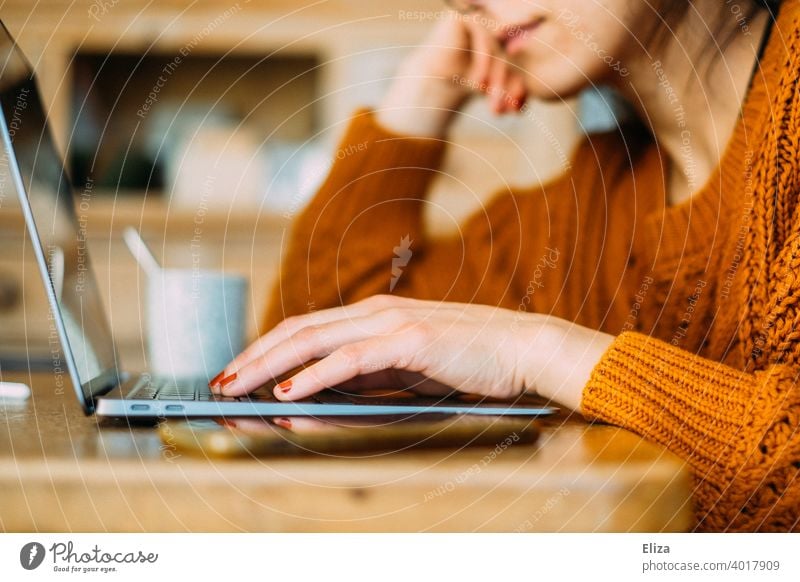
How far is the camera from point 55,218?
41cm

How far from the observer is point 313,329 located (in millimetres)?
400

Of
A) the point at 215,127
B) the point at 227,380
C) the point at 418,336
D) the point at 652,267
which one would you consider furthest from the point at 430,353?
the point at 215,127

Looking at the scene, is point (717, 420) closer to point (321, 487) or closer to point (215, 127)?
point (321, 487)

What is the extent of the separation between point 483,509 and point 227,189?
24.6 inches

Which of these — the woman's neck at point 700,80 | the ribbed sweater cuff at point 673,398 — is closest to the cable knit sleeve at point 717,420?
the ribbed sweater cuff at point 673,398

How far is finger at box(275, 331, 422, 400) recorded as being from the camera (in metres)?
0.37

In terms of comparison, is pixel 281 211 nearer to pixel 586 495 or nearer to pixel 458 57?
pixel 458 57

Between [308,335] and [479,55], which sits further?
[479,55]

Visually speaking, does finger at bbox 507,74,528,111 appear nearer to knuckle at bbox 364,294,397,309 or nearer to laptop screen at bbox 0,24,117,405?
knuckle at bbox 364,294,397,309

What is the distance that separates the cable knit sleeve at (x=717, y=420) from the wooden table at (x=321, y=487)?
26 mm

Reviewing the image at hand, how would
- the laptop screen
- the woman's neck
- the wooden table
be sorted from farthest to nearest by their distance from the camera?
the woman's neck, the laptop screen, the wooden table

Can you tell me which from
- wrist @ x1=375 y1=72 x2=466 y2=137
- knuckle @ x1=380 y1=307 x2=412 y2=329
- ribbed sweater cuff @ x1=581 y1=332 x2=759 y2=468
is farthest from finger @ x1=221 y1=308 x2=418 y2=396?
wrist @ x1=375 y1=72 x2=466 y2=137

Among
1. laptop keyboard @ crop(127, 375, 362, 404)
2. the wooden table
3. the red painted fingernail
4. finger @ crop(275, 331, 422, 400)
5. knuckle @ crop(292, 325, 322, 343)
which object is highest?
knuckle @ crop(292, 325, 322, 343)

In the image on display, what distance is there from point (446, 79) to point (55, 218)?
1.06ft
